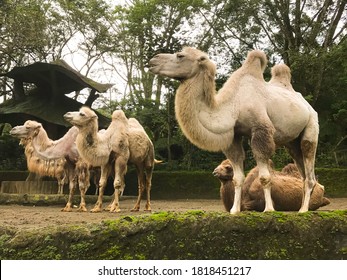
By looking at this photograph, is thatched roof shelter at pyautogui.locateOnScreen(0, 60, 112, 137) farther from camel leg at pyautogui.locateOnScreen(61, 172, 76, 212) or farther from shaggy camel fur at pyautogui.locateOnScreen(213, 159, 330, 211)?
shaggy camel fur at pyautogui.locateOnScreen(213, 159, 330, 211)

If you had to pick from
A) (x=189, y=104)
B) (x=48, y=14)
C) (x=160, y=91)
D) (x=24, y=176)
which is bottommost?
(x=24, y=176)

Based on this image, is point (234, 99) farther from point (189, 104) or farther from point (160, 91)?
point (160, 91)

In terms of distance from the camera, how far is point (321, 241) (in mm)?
4039

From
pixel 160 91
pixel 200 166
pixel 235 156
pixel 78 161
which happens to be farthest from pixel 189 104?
pixel 160 91

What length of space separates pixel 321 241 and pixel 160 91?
23.5 meters

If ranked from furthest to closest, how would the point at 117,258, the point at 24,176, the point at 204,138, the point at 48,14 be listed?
the point at 48,14 < the point at 24,176 < the point at 204,138 < the point at 117,258

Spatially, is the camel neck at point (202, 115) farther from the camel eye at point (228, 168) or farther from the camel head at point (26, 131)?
the camel head at point (26, 131)

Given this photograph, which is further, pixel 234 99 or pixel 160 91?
pixel 160 91

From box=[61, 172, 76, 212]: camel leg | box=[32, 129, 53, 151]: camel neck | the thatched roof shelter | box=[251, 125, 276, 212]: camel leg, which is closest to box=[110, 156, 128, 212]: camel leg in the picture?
box=[61, 172, 76, 212]: camel leg

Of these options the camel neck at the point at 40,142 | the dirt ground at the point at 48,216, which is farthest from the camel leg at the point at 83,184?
the camel neck at the point at 40,142

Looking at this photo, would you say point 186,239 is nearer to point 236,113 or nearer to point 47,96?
point 236,113

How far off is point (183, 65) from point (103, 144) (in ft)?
17.0

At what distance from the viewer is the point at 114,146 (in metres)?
9.89

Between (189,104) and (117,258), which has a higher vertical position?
(189,104)
